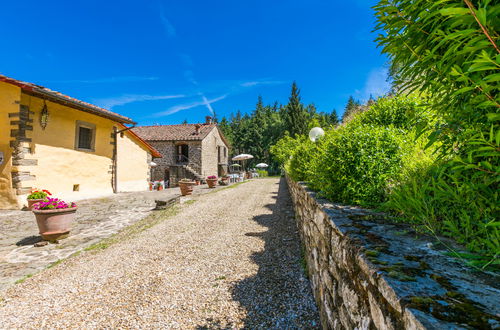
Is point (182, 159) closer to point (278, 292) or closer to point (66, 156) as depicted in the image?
point (66, 156)

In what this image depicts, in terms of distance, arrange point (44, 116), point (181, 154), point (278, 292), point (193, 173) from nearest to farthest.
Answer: point (278, 292) < point (44, 116) < point (193, 173) < point (181, 154)

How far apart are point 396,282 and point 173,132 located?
26842 millimetres

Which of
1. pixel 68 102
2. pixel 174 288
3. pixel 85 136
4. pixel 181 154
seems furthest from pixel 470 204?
pixel 181 154

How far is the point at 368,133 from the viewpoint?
271 centimetres

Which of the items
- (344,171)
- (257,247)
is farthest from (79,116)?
(344,171)

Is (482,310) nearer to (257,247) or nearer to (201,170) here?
(257,247)

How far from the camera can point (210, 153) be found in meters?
26.2

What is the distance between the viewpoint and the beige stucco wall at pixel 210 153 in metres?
24.5

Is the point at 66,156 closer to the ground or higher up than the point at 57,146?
closer to the ground

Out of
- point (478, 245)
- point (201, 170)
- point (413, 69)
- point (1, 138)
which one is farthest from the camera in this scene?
point (201, 170)

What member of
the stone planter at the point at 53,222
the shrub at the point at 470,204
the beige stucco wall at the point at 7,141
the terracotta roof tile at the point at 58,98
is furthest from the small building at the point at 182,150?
the shrub at the point at 470,204

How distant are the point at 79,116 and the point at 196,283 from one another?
9.94m

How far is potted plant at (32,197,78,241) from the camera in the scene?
16.3 ft

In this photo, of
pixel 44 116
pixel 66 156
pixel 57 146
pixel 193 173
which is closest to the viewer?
pixel 44 116
